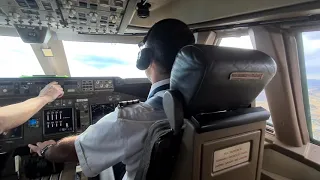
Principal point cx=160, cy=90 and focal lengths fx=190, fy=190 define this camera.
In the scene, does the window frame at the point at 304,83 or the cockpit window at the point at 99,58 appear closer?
the window frame at the point at 304,83

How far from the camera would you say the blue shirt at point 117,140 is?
2.89 ft

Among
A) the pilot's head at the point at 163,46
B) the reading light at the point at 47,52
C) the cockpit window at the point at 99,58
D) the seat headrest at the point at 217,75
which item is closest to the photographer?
the seat headrest at the point at 217,75

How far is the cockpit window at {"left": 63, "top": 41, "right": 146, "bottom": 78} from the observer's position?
2.94 meters

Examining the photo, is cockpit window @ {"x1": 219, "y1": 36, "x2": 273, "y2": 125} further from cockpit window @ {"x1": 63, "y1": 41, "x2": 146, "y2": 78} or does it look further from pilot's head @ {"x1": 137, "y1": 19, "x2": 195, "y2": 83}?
cockpit window @ {"x1": 63, "y1": 41, "x2": 146, "y2": 78}

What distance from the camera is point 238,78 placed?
0.73 m

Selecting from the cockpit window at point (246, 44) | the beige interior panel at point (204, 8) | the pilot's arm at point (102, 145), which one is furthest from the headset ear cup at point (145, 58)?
the cockpit window at point (246, 44)

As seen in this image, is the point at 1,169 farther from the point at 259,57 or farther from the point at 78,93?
the point at 259,57

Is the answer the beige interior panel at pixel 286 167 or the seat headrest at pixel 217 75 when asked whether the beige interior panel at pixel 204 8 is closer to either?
the seat headrest at pixel 217 75

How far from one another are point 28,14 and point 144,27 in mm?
1341

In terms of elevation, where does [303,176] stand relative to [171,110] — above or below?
below

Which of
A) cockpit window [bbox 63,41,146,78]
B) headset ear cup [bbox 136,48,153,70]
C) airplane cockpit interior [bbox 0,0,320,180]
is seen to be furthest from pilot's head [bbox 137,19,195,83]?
cockpit window [bbox 63,41,146,78]

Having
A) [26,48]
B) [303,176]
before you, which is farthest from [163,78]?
[26,48]

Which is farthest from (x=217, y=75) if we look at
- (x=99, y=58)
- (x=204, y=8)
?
(x=99, y=58)

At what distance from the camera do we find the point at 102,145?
0.89 m
